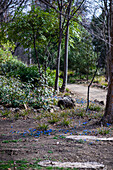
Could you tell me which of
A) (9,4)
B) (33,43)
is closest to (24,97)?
(33,43)

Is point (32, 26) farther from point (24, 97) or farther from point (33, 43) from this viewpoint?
point (24, 97)

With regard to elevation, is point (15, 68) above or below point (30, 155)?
above

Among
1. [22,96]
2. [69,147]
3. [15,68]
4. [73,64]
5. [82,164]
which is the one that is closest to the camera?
[82,164]

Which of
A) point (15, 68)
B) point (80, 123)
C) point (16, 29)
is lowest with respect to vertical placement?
point (80, 123)

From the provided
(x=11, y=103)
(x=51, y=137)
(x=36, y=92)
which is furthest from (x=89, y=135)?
(x=11, y=103)

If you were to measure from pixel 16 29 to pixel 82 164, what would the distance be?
6712mm

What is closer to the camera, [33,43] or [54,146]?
[54,146]

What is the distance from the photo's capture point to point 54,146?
2.91m

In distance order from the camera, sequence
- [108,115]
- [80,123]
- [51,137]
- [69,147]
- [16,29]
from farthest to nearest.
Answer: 1. [16,29]
2. [80,123]
3. [108,115]
4. [51,137]
5. [69,147]

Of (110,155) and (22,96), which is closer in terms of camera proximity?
(110,155)

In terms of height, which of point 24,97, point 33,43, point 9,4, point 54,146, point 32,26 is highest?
point 9,4

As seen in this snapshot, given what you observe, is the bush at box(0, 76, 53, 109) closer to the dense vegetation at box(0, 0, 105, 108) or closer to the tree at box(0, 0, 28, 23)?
the dense vegetation at box(0, 0, 105, 108)

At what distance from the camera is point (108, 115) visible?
13.6 feet

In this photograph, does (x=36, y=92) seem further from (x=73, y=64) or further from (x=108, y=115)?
(x=73, y=64)
